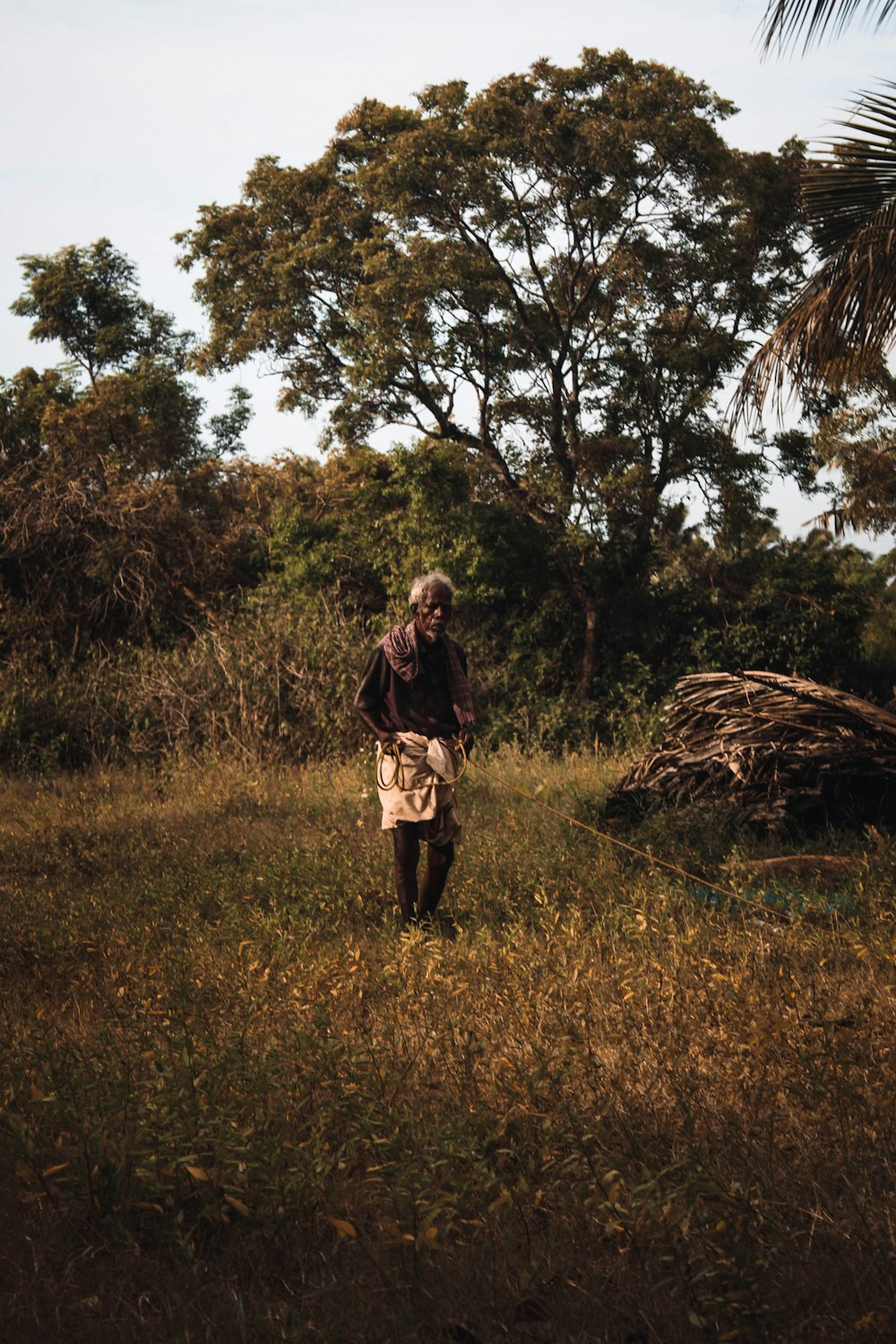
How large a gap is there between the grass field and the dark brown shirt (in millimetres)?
1114

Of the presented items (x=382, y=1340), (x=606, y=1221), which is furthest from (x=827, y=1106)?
(x=382, y=1340)

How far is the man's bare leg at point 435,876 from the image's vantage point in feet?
22.5

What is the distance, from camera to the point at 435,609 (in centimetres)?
673

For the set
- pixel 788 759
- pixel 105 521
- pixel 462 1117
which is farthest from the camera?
pixel 105 521

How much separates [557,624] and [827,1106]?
16.2 m

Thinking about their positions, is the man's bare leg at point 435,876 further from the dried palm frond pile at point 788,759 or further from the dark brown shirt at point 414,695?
the dried palm frond pile at point 788,759

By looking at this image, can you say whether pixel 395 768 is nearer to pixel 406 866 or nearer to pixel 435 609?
pixel 406 866

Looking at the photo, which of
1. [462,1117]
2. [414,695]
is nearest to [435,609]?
[414,695]

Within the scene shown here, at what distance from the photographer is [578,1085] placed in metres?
4.25

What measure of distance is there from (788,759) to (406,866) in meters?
3.29

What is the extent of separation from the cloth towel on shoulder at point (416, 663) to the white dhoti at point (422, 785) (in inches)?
8.9

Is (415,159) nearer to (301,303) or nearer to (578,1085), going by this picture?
(301,303)

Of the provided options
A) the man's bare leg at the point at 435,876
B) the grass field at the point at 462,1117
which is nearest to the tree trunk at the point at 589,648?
the grass field at the point at 462,1117

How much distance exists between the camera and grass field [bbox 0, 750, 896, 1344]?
2904mm
